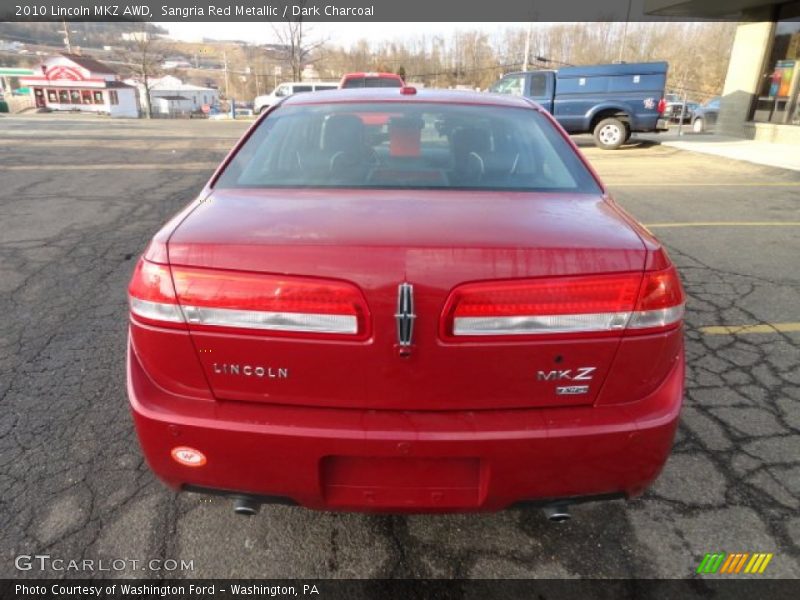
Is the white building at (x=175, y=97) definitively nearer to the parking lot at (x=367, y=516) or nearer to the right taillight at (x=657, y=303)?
the parking lot at (x=367, y=516)

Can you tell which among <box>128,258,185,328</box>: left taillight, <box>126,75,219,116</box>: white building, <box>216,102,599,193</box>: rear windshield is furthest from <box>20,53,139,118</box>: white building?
<box>128,258,185,328</box>: left taillight

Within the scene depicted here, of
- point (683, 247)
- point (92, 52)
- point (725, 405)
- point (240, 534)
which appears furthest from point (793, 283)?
point (92, 52)

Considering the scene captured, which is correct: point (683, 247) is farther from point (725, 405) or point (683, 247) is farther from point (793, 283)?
point (725, 405)

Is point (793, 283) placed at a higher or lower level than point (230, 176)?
lower

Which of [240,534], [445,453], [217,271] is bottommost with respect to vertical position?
[240,534]

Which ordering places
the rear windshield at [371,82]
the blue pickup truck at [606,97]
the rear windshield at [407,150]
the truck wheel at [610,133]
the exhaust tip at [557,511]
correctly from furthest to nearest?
the truck wheel at [610,133] < the rear windshield at [371,82] < the blue pickup truck at [606,97] < the rear windshield at [407,150] < the exhaust tip at [557,511]

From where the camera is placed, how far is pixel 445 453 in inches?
62.4

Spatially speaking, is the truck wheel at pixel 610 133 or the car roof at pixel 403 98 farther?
the truck wheel at pixel 610 133

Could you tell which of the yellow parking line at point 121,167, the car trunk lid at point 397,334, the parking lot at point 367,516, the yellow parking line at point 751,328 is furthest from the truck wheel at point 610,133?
the car trunk lid at point 397,334

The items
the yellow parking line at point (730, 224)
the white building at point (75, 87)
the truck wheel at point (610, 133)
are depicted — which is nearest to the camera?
the yellow parking line at point (730, 224)

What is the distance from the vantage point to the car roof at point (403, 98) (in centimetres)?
278

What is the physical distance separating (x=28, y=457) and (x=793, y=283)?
18.4 feet

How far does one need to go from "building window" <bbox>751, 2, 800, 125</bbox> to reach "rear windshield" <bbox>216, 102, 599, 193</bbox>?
1606cm

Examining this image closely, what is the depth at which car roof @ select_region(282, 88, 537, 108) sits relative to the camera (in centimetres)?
278
